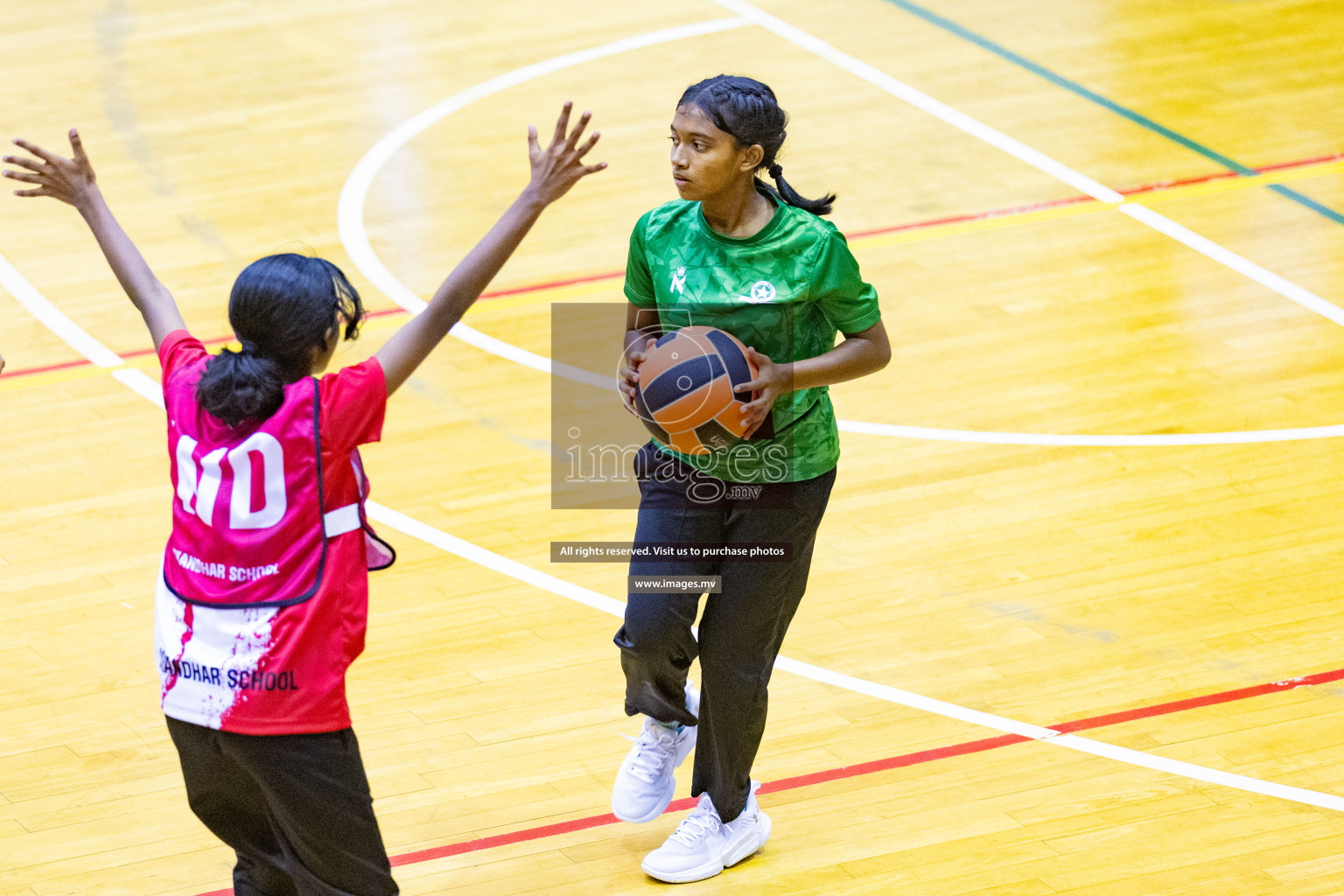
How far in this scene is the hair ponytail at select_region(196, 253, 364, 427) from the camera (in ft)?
9.19

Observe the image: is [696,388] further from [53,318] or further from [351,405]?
[53,318]

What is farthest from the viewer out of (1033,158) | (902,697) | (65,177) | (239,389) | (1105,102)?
(1105,102)

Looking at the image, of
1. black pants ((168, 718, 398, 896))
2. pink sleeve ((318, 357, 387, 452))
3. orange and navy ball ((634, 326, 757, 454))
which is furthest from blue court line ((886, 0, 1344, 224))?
black pants ((168, 718, 398, 896))

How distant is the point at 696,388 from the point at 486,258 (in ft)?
2.33

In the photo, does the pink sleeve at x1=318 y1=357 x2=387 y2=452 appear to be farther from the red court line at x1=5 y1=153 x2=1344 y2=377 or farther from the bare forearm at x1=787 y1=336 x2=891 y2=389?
the red court line at x1=5 y1=153 x2=1344 y2=377

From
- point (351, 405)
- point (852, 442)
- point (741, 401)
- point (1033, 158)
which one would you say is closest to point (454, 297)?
point (351, 405)

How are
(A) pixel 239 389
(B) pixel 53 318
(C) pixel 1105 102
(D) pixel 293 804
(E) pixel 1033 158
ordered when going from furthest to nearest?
(C) pixel 1105 102 < (E) pixel 1033 158 < (B) pixel 53 318 < (D) pixel 293 804 < (A) pixel 239 389

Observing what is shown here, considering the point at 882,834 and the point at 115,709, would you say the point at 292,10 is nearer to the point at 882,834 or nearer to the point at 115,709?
the point at 115,709

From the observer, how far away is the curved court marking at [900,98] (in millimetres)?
5938

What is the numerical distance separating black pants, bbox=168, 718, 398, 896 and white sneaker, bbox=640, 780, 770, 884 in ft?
3.06

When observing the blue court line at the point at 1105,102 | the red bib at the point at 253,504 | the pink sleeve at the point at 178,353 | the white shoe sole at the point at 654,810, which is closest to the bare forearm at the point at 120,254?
the pink sleeve at the point at 178,353

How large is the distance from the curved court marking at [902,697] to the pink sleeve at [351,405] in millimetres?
2149

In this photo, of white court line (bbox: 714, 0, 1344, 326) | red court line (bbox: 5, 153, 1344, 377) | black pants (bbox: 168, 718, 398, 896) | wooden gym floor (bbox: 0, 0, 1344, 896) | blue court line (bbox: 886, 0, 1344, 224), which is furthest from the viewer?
blue court line (bbox: 886, 0, 1344, 224)

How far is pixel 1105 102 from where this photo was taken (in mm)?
8812
